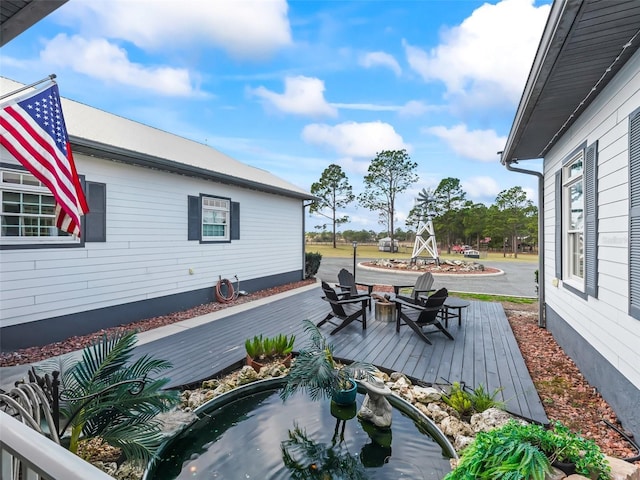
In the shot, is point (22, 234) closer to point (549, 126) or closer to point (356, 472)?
point (356, 472)

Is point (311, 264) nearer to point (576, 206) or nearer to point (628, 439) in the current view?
point (576, 206)

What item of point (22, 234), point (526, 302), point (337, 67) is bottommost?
point (526, 302)

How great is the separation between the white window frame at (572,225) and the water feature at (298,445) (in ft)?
11.5

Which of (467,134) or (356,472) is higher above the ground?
(467,134)

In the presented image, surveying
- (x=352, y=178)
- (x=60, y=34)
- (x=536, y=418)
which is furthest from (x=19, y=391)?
(x=352, y=178)

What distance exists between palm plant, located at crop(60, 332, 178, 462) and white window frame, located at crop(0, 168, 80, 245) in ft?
11.6

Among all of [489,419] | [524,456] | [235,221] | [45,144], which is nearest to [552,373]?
[489,419]

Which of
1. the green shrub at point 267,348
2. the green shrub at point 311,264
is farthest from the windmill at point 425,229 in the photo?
the green shrub at point 267,348

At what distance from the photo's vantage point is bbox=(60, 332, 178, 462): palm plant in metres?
1.99

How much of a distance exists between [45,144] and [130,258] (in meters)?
3.77

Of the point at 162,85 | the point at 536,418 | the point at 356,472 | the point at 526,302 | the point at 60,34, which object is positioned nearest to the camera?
the point at 356,472

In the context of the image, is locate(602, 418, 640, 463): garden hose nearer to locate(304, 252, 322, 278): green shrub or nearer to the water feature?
the water feature

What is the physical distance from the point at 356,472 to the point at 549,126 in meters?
4.99

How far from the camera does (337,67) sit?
959cm
